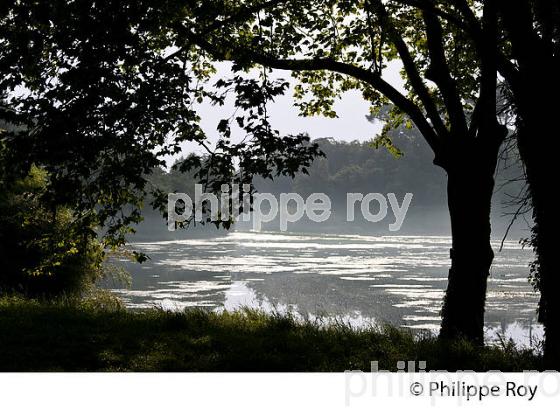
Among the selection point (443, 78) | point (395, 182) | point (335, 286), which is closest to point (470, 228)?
point (443, 78)

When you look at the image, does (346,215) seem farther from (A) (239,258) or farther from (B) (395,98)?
(B) (395,98)

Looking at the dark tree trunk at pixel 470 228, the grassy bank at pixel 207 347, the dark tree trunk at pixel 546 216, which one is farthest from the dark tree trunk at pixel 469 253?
the dark tree trunk at pixel 546 216

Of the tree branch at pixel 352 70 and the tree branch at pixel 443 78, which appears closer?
the tree branch at pixel 352 70

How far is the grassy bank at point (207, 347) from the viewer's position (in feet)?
25.7

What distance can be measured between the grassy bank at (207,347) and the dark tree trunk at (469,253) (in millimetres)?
1714

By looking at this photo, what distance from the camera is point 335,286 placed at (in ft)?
104

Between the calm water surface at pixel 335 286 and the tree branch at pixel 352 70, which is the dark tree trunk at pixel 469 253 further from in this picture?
the calm water surface at pixel 335 286

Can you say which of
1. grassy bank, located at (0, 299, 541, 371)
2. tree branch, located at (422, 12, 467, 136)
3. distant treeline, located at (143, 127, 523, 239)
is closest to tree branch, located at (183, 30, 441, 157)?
tree branch, located at (422, 12, 467, 136)

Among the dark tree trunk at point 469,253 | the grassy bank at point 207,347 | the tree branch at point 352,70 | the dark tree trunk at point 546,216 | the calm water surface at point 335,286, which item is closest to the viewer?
the grassy bank at point 207,347

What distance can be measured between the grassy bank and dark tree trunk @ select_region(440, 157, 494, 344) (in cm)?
171

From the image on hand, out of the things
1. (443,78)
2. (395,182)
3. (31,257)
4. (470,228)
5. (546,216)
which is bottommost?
(31,257)

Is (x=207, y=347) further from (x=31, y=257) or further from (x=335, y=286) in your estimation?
(x=335, y=286)

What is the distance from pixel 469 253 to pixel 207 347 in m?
5.50

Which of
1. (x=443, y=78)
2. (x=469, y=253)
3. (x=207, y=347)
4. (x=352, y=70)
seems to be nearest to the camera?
(x=207, y=347)
